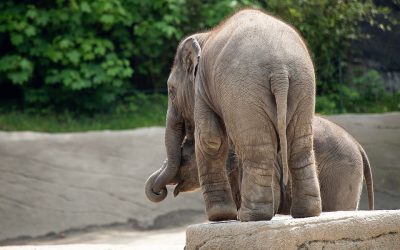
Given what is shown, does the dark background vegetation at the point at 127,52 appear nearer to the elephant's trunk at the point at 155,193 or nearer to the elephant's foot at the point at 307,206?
the elephant's trunk at the point at 155,193

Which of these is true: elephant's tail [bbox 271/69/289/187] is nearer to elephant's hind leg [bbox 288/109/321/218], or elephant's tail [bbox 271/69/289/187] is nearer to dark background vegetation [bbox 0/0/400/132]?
elephant's hind leg [bbox 288/109/321/218]

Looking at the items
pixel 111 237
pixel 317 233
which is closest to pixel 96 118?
pixel 111 237

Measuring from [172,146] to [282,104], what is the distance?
5.60 ft

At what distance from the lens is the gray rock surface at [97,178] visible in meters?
11.8

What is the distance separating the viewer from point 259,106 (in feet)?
17.6

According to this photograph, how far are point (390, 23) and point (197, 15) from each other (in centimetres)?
282

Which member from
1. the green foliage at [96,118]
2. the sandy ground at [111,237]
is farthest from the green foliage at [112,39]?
the sandy ground at [111,237]

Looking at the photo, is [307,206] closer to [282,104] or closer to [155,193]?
[282,104]

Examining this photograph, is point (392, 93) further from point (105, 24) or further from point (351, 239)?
point (351, 239)

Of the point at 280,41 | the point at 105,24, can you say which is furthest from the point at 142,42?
the point at 280,41

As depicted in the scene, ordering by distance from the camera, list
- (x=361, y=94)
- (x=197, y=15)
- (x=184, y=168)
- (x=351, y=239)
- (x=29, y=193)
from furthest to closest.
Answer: (x=197, y=15) < (x=361, y=94) < (x=29, y=193) < (x=184, y=168) < (x=351, y=239)

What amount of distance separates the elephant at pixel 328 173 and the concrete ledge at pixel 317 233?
5.10 ft

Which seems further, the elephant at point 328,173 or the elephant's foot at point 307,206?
the elephant at point 328,173

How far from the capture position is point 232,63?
17.9ft
